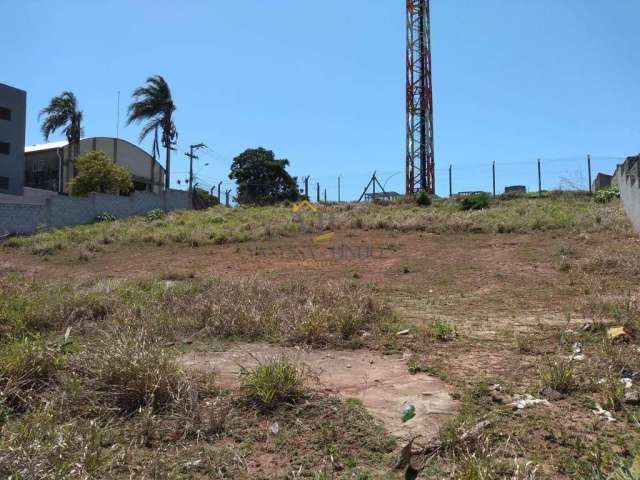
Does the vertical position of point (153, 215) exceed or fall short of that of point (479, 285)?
it exceeds it

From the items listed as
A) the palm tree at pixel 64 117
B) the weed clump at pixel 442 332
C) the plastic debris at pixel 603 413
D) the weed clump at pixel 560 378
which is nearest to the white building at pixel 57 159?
the palm tree at pixel 64 117

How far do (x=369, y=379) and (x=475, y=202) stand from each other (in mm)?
18758

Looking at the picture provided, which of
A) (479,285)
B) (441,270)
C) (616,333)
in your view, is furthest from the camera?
(441,270)

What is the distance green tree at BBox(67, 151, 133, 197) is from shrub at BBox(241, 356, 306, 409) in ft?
96.5

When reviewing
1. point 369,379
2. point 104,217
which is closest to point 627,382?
point 369,379

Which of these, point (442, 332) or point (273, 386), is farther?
point (442, 332)

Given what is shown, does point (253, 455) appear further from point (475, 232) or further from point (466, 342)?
point (475, 232)

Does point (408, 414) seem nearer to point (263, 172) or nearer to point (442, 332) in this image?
point (442, 332)

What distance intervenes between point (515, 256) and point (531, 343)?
6.92 metres

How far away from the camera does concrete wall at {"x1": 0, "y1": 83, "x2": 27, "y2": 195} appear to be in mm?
31438

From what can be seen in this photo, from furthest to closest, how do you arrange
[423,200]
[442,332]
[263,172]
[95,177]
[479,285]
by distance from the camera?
[263,172], [95,177], [423,200], [479,285], [442,332]

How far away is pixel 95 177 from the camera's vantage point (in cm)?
2969

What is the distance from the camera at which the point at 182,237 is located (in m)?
17.1

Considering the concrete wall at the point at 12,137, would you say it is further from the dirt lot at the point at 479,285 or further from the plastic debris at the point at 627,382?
the plastic debris at the point at 627,382
